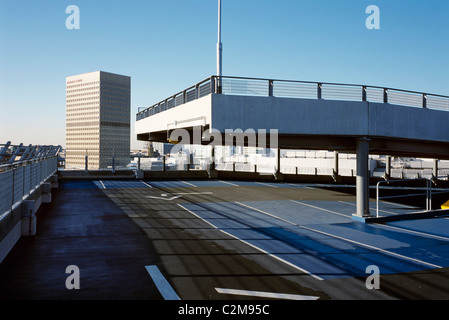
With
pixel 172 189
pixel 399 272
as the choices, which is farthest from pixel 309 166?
pixel 399 272

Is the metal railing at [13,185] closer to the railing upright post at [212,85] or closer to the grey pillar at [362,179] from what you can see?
the railing upright post at [212,85]

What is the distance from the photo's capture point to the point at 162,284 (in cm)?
793

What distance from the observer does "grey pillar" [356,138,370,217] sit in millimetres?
16844

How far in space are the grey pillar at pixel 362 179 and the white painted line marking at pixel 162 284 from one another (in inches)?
440

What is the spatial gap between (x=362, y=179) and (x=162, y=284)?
1221 centimetres

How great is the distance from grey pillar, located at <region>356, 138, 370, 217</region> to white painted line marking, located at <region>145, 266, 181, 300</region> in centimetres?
1118

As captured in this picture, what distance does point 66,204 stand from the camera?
19484 mm

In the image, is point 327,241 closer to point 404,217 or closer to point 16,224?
point 404,217

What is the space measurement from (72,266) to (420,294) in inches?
317

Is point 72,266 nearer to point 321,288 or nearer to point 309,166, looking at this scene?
point 321,288
